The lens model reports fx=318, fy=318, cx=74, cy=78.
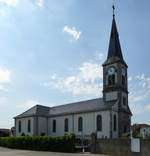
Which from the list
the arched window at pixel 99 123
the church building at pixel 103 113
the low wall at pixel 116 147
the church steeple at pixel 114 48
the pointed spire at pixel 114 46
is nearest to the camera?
the low wall at pixel 116 147

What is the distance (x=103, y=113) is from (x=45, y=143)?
11.1m

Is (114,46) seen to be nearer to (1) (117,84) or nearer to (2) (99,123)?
(1) (117,84)

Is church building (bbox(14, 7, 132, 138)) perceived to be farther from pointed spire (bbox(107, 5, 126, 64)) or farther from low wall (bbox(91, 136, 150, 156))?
low wall (bbox(91, 136, 150, 156))

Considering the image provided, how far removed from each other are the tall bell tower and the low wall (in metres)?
10.8

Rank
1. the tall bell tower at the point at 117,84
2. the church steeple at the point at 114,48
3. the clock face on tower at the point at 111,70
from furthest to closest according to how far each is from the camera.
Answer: the church steeple at the point at 114,48 → the clock face on tower at the point at 111,70 → the tall bell tower at the point at 117,84

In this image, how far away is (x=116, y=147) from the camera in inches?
1476

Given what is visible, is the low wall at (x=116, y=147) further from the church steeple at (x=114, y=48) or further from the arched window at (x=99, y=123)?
the church steeple at (x=114, y=48)

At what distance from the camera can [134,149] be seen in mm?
34375

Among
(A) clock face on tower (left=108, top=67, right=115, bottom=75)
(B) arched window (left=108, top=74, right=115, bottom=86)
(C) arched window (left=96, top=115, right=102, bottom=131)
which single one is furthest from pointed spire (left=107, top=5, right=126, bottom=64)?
(C) arched window (left=96, top=115, right=102, bottom=131)

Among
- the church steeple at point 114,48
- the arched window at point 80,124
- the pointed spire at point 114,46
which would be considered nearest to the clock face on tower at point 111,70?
the church steeple at point 114,48

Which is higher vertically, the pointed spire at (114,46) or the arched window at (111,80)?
the pointed spire at (114,46)

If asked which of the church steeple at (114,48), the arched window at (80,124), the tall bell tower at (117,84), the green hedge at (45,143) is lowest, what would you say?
the green hedge at (45,143)

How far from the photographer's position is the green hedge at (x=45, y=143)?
138ft

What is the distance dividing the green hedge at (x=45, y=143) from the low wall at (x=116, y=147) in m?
3.17
